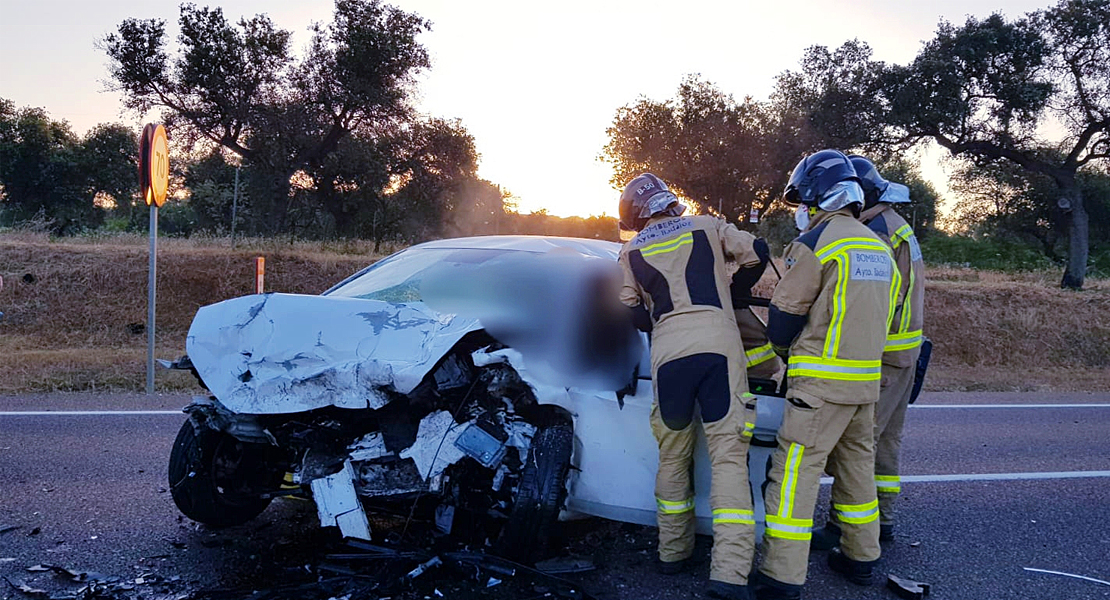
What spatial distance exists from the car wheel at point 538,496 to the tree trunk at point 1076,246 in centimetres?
1909

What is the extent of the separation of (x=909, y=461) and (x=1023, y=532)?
5.02 feet

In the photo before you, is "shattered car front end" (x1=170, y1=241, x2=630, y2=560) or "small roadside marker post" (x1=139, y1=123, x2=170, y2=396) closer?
"shattered car front end" (x1=170, y1=241, x2=630, y2=560)

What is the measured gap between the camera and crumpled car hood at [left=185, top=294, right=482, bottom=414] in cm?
Result: 327

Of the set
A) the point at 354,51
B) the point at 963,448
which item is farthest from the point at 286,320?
the point at 354,51

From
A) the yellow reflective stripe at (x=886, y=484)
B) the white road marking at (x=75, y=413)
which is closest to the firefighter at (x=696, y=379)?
the yellow reflective stripe at (x=886, y=484)

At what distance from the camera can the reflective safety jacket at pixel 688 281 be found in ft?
11.2

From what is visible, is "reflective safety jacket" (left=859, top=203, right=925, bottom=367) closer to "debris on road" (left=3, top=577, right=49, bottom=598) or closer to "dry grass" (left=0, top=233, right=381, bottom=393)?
"debris on road" (left=3, top=577, right=49, bottom=598)

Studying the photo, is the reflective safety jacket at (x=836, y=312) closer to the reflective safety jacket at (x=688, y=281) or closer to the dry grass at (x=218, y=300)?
the reflective safety jacket at (x=688, y=281)

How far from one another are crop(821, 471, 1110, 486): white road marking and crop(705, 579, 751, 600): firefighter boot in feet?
7.25

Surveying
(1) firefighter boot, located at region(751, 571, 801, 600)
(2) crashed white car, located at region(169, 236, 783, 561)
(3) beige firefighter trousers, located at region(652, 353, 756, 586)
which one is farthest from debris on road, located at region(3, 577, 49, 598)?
(1) firefighter boot, located at region(751, 571, 801, 600)

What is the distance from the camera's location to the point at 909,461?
19.3ft

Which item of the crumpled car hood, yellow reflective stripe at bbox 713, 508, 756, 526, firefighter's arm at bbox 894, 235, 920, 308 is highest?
firefighter's arm at bbox 894, 235, 920, 308

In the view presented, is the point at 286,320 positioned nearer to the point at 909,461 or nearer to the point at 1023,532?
the point at 1023,532

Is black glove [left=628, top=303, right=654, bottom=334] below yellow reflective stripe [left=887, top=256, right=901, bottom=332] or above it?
below
